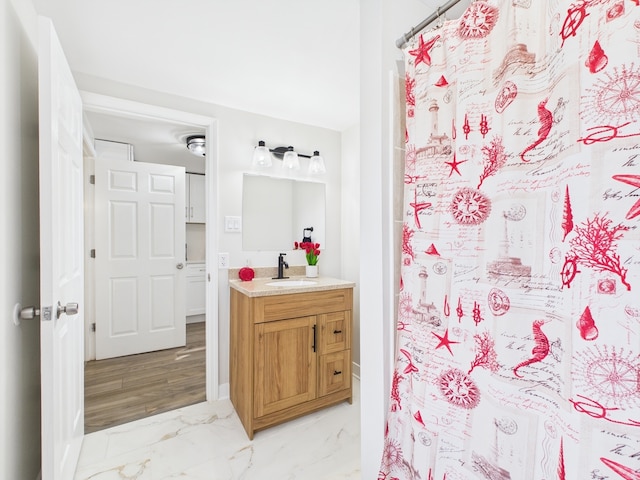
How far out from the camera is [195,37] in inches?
62.7

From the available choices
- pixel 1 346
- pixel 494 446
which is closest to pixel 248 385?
pixel 1 346

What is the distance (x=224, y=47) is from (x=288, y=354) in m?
1.81

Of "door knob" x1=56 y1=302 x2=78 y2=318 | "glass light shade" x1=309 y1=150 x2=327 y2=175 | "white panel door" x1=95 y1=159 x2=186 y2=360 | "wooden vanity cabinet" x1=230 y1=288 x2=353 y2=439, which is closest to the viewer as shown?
"door knob" x1=56 y1=302 x2=78 y2=318

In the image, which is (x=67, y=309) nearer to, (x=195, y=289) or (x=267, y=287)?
(x=267, y=287)

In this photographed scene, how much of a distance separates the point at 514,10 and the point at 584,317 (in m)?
0.83

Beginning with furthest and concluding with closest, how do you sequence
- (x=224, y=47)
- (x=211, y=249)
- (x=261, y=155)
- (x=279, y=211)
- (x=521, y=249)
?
(x=279, y=211), (x=261, y=155), (x=211, y=249), (x=224, y=47), (x=521, y=249)

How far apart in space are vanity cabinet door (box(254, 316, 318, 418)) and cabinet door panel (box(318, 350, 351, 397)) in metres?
0.06

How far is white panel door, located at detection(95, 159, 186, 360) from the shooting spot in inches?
117

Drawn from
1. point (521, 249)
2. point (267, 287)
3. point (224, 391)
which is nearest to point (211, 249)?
point (267, 287)

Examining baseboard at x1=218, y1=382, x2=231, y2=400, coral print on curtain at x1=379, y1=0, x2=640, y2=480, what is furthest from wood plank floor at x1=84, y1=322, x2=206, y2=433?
coral print on curtain at x1=379, y1=0, x2=640, y2=480

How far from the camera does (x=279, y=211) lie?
104 inches

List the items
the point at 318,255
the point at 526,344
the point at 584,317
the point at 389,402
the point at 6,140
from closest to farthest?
the point at 584,317, the point at 526,344, the point at 6,140, the point at 389,402, the point at 318,255

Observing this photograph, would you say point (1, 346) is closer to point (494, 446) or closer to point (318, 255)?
point (494, 446)

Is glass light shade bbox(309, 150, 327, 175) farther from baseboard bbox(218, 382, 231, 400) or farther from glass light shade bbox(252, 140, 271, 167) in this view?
baseboard bbox(218, 382, 231, 400)
